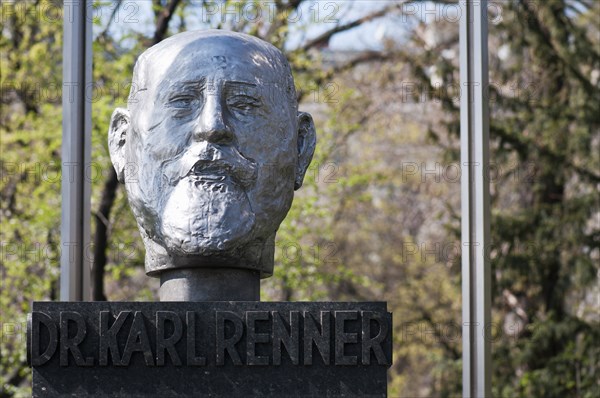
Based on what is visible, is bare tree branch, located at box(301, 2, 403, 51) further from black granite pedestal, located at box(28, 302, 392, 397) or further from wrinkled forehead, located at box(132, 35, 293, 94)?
black granite pedestal, located at box(28, 302, 392, 397)

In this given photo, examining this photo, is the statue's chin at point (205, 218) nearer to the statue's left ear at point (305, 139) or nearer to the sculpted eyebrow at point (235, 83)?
the sculpted eyebrow at point (235, 83)

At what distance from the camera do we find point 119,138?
240 inches

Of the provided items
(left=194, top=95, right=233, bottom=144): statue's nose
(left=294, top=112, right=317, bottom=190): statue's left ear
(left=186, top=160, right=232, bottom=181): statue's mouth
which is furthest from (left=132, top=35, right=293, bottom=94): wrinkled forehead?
(left=186, top=160, right=232, bottom=181): statue's mouth

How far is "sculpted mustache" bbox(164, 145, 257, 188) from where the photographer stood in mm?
5590

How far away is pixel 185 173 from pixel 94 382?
1110 millimetres

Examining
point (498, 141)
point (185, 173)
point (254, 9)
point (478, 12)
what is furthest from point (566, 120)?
point (185, 173)

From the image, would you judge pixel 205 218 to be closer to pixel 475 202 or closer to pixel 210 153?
pixel 210 153

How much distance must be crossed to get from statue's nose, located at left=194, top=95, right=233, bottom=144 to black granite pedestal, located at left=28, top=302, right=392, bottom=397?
853 mm

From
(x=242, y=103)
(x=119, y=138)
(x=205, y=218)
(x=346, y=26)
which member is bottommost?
(x=205, y=218)

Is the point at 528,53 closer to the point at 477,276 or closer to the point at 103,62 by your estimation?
the point at 103,62

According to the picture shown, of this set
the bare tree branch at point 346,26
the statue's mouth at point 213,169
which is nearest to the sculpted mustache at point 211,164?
the statue's mouth at point 213,169

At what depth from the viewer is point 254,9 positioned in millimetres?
13336

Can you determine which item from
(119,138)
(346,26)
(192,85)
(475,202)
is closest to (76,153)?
(119,138)

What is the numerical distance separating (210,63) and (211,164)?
0.51 meters
